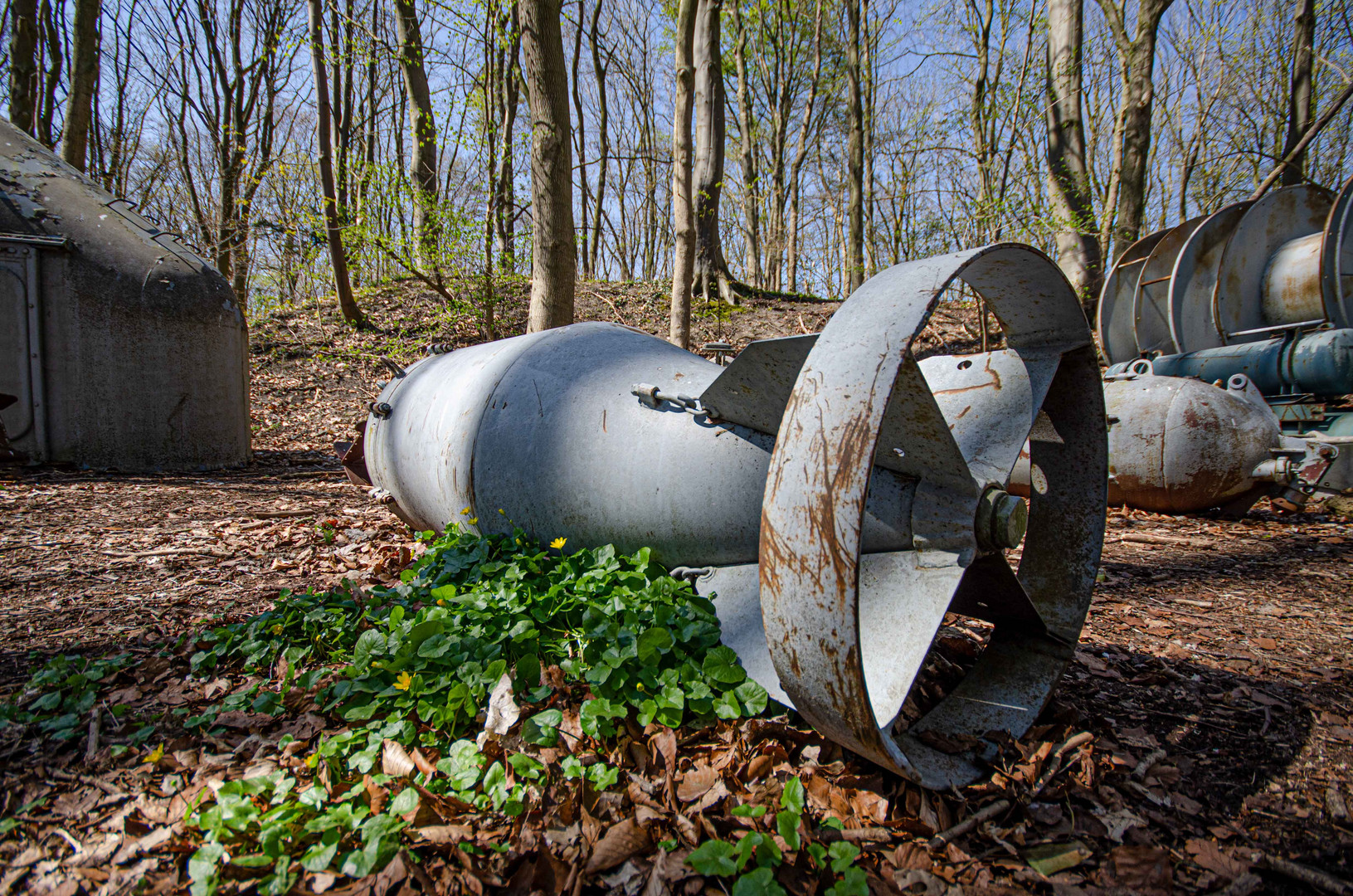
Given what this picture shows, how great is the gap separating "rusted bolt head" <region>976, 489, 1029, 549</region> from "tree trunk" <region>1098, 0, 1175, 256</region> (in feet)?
30.2

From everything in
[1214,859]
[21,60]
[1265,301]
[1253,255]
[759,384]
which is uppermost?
[21,60]

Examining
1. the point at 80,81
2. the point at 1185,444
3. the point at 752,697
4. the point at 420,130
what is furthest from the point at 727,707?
the point at 420,130

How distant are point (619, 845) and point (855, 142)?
16360 millimetres

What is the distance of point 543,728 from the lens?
1.78 metres

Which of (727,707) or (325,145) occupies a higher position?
(325,145)

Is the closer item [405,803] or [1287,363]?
[405,803]

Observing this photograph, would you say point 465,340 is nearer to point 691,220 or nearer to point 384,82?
point 691,220

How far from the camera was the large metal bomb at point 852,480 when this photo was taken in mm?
1442

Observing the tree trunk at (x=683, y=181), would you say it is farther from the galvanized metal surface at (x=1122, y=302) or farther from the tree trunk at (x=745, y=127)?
the tree trunk at (x=745, y=127)

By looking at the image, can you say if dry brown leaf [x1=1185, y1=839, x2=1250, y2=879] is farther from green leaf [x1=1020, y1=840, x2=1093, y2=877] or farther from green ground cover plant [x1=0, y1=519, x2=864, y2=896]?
green ground cover plant [x1=0, y1=519, x2=864, y2=896]

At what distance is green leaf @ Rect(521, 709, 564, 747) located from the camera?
175 centimetres

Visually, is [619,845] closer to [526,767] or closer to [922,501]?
[526,767]

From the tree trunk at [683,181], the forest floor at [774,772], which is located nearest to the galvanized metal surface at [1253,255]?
the forest floor at [774,772]

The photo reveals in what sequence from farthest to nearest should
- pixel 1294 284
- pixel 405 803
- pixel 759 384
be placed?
pixel 1294 284 → pixel 759 384 → pixel 405 803
